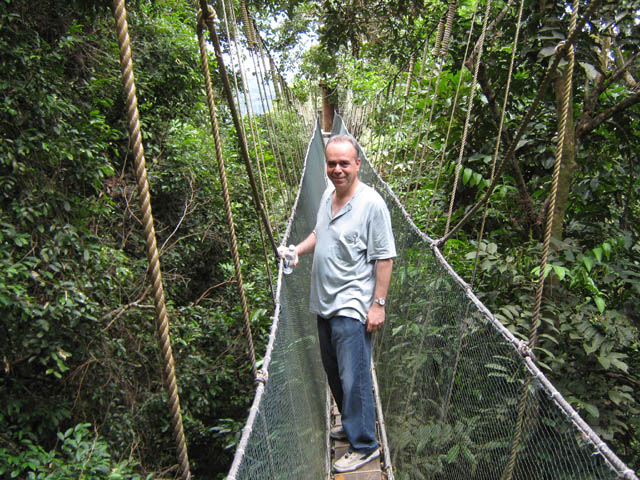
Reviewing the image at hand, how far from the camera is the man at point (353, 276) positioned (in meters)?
1.55

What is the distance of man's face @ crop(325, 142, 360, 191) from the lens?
1.57 m

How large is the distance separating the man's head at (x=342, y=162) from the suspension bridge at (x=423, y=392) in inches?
10.7

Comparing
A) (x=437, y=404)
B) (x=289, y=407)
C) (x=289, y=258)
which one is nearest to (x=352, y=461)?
(x=437, y=404)

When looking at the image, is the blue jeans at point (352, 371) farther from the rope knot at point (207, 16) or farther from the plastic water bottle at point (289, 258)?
the rope knot at point (207, 16)

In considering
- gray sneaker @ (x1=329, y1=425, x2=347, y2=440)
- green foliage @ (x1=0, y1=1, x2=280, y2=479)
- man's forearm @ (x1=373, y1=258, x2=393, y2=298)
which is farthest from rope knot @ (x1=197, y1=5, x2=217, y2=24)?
gray sneaker @ (x1=329, y1=425, x2=347, y2=440)

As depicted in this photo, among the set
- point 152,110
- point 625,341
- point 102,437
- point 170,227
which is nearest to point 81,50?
point 152,110

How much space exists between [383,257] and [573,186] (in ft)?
3.22

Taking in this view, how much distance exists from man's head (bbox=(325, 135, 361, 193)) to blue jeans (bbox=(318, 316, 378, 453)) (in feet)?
1.33

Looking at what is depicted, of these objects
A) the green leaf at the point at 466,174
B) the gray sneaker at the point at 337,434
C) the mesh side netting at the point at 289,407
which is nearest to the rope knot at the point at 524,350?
the mesh side netting at the point at 289,407

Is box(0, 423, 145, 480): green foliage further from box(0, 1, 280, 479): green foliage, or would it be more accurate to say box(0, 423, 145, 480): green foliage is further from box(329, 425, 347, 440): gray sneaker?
box(329, 425, 347, 440): gray sneaker

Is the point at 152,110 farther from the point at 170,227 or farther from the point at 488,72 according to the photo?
the point at 488,72

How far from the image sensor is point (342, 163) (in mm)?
1586

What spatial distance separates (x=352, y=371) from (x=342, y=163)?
2.04ft

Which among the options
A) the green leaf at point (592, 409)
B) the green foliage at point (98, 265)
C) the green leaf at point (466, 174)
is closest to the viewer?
the green leaf at point (592, 409)
